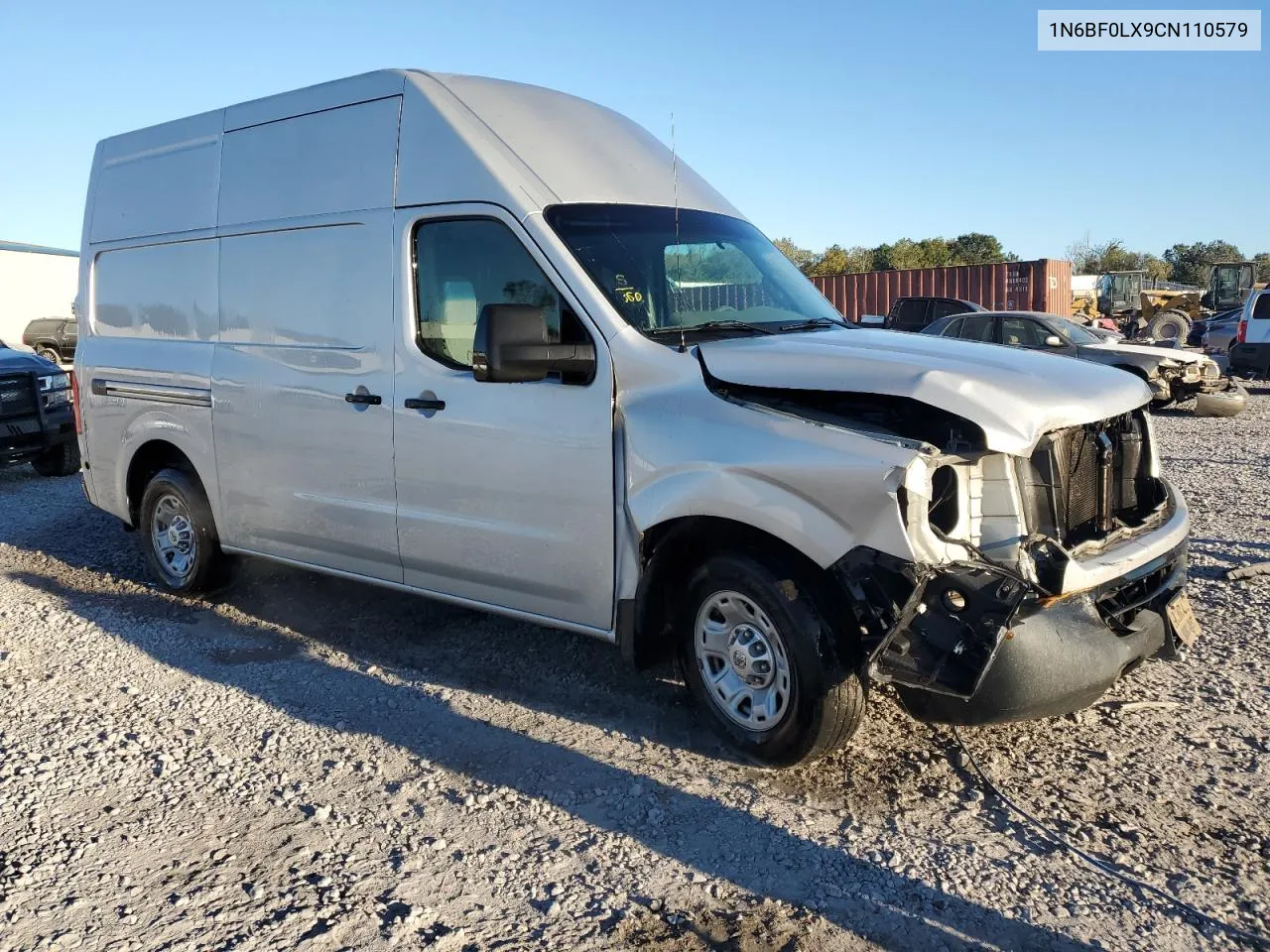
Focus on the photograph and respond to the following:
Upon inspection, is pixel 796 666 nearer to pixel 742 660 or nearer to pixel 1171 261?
pixel 742 660

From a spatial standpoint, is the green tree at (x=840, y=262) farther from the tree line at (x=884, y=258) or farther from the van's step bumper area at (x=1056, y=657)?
the van's step bumper area at (x=1056, y=657)

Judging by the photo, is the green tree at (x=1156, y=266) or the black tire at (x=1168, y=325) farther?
the green tree at (x=1156, y=266)

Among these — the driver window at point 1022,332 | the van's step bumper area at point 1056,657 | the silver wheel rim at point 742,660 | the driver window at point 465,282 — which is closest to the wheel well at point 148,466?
the driver window at point 465,282

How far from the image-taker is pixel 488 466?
448cm

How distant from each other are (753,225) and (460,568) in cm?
233

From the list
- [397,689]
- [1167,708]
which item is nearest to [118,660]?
[397,689]

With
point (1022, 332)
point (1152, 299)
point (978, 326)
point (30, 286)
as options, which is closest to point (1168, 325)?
point (1152, 299)

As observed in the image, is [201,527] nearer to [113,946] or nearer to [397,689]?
[397,689]

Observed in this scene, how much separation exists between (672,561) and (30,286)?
3664 cm

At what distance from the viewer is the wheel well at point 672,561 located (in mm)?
3818

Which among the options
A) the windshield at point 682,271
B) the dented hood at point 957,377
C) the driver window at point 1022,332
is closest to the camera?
the dented hood at point 957,377

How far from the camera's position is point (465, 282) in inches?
183

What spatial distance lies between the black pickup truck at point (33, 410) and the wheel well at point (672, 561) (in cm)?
840

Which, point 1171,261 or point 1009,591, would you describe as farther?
point 1171,261
